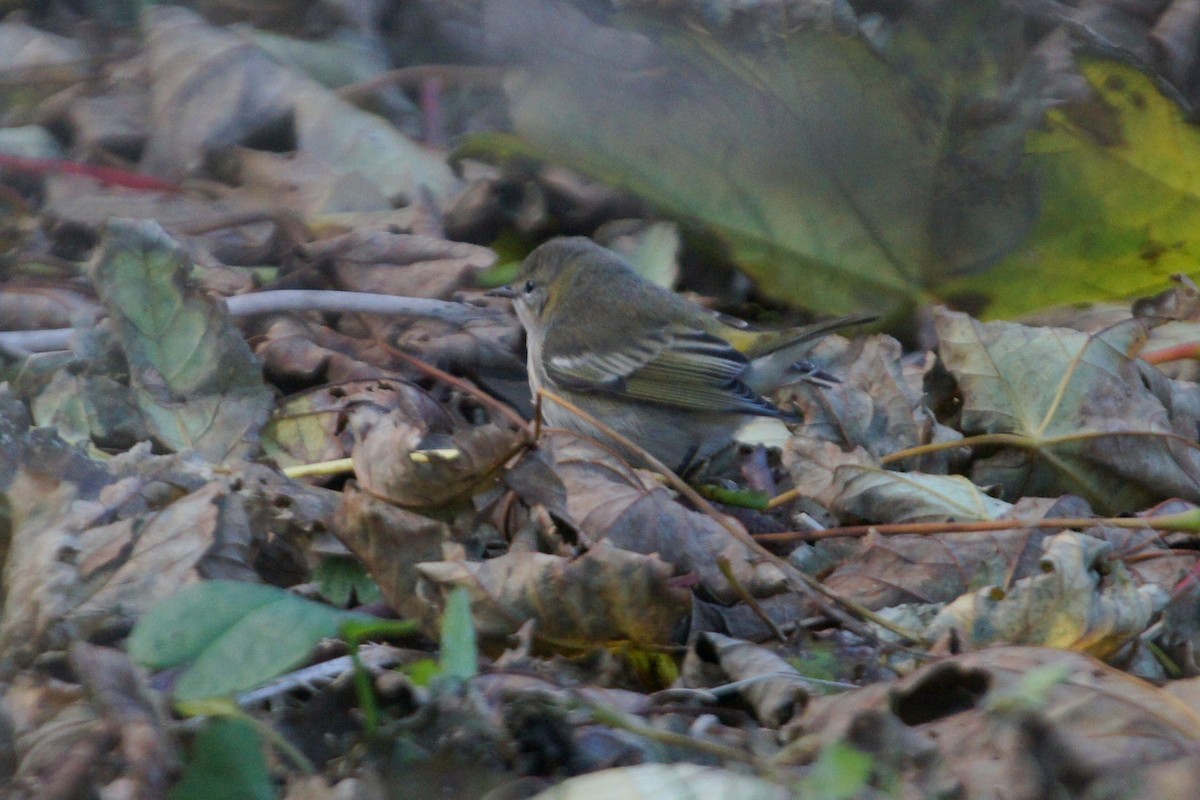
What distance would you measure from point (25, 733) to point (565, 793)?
83 centimetres

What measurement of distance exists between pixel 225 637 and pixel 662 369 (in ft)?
9.14

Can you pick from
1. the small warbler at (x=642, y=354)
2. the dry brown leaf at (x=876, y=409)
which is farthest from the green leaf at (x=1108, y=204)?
the small warbler at (x=642, y=354)

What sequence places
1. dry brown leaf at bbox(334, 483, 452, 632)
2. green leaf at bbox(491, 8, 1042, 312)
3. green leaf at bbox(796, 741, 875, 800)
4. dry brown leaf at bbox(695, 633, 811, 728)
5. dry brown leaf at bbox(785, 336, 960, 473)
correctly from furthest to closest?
green leaf at bbox(491, 8, 1042, 312) → dry brown leaf at bbox(785, 336, 960, 473) → dry brown leaf at bbox(334, 483, 452, 632) → dry brown leaf at bbox(695, 633, 811, 728) → green leaf at bbox(796, 741, 875, 800)

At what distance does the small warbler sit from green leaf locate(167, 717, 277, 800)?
2.30m

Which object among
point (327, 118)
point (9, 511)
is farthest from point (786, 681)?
point (327, 118)

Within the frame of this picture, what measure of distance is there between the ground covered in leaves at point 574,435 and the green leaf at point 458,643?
0.04ft

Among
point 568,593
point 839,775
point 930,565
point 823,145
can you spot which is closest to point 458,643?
point 568,593

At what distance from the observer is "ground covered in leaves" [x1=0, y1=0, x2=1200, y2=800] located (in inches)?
78.5

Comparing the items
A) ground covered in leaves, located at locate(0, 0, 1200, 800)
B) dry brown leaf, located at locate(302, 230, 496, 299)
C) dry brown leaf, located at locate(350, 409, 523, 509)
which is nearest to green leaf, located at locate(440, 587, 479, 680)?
ground covered in leaves, located at locate(0, 0, 1200, 800)

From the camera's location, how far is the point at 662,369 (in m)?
4.46

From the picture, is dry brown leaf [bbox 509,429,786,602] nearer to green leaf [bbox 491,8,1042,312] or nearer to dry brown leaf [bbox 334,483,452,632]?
dry brown leaf [bbox 334,483,452,632]

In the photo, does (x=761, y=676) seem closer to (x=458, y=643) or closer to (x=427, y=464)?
(x=458, y=643)

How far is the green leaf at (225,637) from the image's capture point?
1.76 metres

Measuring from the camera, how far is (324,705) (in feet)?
7.23
